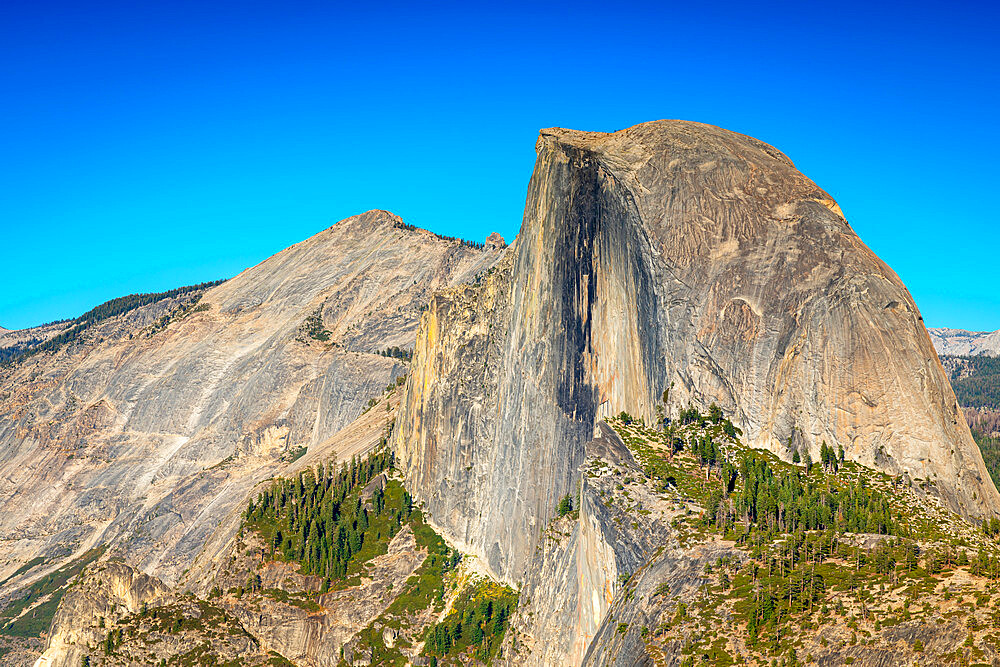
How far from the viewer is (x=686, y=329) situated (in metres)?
129

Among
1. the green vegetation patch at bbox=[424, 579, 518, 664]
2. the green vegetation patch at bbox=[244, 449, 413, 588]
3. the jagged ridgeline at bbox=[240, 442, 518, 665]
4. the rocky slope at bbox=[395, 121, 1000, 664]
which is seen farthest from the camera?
the green vegetation patch at bbox=[244, 449, 413, 588]

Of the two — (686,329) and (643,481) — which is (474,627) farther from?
(686,329)

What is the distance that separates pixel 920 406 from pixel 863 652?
40.4 m

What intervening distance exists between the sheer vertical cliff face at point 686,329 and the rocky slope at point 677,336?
0.24 meters

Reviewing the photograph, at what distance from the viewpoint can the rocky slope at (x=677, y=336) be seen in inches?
4449

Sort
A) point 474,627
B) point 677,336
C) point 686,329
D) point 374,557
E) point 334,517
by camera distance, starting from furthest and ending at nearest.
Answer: point 334,517, point 374,557, point 474,627, point 677,336, point 686,329

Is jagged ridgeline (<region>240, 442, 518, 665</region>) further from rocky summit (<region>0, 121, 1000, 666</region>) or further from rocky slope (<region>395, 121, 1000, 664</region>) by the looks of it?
rocky slope (<region>395, 121, 1000, 664</region>)

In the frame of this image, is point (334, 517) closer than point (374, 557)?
No

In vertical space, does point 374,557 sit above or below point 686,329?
below

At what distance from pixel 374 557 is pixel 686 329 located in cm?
7204

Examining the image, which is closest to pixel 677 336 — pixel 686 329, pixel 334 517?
pixel 686 329

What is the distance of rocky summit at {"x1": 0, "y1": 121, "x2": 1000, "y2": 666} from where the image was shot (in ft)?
297

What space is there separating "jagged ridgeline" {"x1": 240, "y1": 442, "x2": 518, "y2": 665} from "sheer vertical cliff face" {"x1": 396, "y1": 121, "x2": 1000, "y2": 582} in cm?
674

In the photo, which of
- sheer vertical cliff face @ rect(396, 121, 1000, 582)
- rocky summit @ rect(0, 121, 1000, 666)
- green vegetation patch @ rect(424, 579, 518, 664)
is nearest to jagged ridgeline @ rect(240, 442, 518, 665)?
green vegetation patch @ rect(424, 579, 518, 664)
